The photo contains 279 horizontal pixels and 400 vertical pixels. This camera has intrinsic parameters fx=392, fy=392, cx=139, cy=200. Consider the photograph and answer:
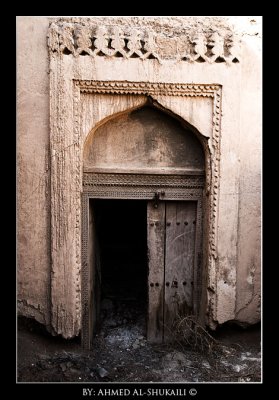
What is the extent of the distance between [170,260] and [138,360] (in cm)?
101

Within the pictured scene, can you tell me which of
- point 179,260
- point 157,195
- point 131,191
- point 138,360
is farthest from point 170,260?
point 138,360

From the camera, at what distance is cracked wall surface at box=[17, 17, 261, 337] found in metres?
3.43

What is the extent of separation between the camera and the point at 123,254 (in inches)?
212

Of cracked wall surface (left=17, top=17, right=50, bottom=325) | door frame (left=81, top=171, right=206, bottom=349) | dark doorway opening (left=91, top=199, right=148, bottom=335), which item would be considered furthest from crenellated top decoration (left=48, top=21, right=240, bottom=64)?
dark doorway opening (left=91, top=199, right=148, bottom=335)

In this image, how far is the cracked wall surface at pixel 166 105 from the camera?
343 centimetres

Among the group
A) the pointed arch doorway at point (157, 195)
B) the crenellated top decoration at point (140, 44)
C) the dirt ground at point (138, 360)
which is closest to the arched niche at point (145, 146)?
the pointed arch doorway at point (157, 195)

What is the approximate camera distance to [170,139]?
3789mm

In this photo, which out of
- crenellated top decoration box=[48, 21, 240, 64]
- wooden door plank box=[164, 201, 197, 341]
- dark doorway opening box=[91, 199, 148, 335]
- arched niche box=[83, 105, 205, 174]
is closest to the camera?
crenellated top decoration box=[48, 21, 240, 64]

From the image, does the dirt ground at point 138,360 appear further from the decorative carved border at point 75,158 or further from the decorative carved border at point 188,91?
the decorative carved border at point 188,91

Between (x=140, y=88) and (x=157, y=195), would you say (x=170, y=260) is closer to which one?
(x=157, y=195)

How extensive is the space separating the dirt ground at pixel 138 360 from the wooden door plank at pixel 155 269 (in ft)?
0.65

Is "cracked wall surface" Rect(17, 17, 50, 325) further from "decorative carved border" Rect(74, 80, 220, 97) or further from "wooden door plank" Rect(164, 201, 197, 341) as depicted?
"wooden door plank" Rect(164, 201, 197, 341)

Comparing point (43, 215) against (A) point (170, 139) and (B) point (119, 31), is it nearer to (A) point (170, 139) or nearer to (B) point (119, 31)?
(A) point (170, 139)

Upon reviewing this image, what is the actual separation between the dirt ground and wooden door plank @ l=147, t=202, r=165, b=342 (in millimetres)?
197
